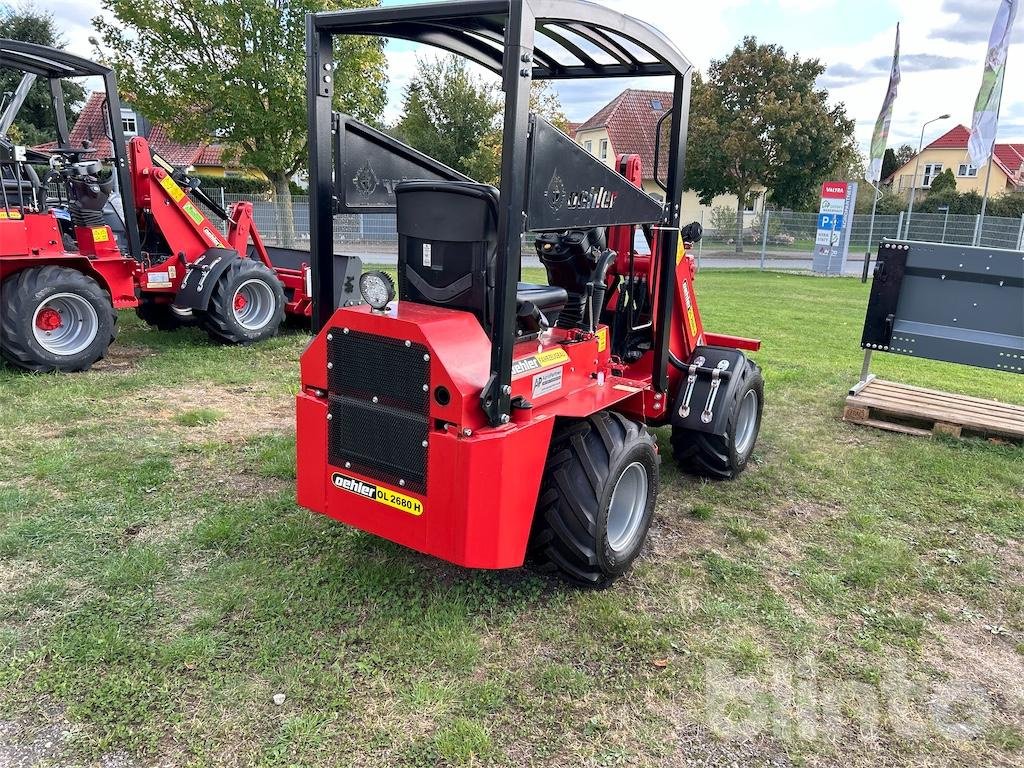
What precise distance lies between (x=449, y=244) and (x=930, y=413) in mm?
4647

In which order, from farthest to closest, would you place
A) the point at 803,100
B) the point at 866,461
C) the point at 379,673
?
the point at 803,100 < the point at 866,461 < the point at 379,673

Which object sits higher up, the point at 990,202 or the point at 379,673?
the point at 990,202

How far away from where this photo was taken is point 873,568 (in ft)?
12.7

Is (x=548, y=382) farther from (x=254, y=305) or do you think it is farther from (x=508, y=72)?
(x=254, y=305)

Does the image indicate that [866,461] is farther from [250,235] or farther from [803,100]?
[803,100]

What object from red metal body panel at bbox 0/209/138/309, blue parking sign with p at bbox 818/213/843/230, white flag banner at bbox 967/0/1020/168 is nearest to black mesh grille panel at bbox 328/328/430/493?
red metal body panel at bbox 0/209/138/309

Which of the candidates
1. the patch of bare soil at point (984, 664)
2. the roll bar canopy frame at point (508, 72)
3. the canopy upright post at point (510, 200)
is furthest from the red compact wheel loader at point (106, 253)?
the patch of bare soil at point (984, 664)

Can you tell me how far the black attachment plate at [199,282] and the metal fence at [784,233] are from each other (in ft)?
35.9

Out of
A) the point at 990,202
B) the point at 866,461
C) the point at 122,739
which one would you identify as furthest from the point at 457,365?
the point at 990,202

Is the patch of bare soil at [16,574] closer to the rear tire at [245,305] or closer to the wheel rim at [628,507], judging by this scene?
the wheel rim at [628,507]

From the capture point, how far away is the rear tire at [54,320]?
6457mm

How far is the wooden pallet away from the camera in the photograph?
19.3ft

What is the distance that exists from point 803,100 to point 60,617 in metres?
29.8

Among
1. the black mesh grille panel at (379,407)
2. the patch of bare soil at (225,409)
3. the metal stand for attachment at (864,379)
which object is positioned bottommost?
the patch of bare soil at (225,409)
